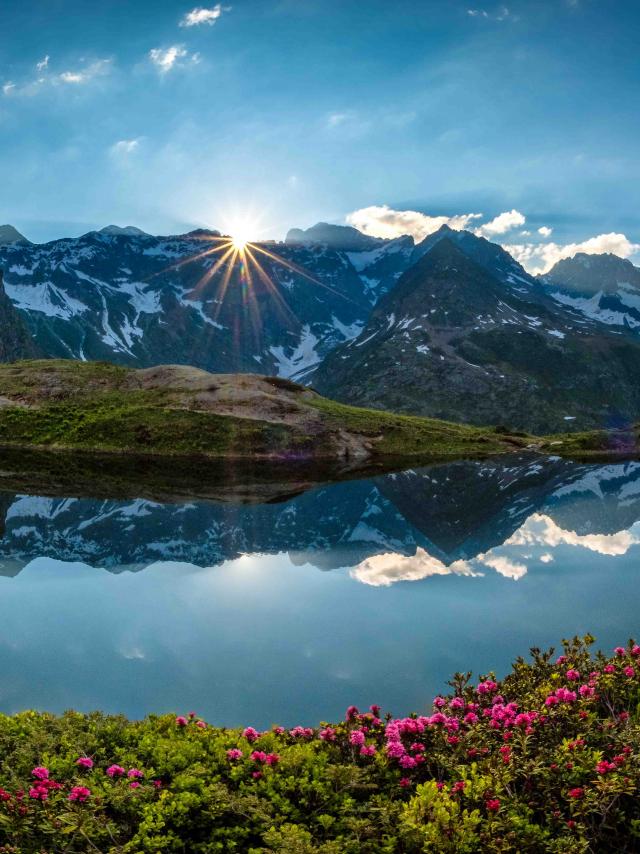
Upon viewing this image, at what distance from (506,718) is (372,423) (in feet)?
319

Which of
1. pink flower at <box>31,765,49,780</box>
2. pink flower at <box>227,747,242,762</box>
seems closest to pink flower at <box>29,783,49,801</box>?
pink flower at <box>31,765,49,780</box>

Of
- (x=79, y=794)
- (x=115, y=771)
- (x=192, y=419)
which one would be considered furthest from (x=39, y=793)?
(x=192, y=419)

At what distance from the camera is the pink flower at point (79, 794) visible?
8.34m

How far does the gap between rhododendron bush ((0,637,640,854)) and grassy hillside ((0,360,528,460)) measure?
75554mm

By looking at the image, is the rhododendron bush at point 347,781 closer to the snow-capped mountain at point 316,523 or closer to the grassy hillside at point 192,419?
the snow-capped mountain at point 316,523

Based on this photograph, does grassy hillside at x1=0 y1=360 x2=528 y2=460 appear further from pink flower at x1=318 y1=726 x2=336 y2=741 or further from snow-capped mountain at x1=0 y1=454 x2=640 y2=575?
pink flower at x1=318 y1=726 x2=336 y2=741

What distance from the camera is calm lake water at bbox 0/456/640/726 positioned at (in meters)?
15.3

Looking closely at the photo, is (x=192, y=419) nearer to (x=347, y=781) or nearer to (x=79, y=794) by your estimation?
(x=79, y=794)

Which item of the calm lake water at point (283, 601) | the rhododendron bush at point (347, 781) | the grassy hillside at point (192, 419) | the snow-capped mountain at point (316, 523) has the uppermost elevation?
the grassy hillside at point (192, 419)

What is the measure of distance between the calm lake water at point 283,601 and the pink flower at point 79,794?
5.38m

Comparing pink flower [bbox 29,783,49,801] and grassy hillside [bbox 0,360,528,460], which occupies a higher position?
grassy hillside [bbox 0,360,528,460]

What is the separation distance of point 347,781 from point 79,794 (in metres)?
3.87

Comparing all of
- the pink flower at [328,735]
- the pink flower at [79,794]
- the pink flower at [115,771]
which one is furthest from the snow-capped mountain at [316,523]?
the pink flower at [79,794]

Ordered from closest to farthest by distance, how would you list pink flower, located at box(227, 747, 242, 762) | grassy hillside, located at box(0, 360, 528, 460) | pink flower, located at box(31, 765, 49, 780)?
pink flower, located at box(31, 765, 49, 780) → pink flower, located at box(227, 747, 242, 762) → grassy hillside, located at box(0, 360, 528, 460)
